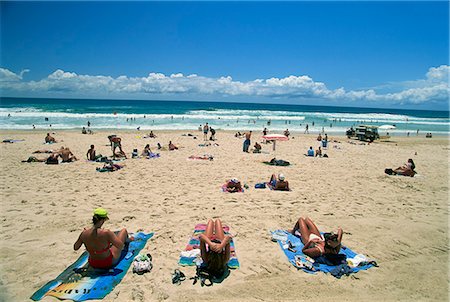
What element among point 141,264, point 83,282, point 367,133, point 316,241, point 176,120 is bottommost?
point 83,282

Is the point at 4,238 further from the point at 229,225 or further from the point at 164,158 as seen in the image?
the point at 164,158

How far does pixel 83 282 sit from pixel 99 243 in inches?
22.0

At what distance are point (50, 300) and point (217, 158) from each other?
1049 centimetres

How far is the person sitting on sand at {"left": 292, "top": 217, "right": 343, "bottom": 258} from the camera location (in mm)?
4582

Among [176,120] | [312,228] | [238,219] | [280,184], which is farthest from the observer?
[176,120]

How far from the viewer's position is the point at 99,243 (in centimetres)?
411

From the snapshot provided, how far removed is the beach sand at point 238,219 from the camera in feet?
13.2

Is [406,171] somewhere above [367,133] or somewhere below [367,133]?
below

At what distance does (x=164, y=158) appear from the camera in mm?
13469

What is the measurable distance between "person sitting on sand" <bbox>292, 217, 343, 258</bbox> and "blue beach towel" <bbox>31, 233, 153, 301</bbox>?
3.10m

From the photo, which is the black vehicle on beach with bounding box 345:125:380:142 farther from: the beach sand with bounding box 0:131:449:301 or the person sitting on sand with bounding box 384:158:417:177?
the person sitting on sand with bounding box 384:158:417:177

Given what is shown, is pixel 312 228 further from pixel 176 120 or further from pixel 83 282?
pixel 176 120

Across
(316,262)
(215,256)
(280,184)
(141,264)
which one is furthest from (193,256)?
(280,184)

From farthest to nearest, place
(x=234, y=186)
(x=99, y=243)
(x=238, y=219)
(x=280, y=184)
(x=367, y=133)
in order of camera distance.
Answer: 1. (x=367, y=133)
2. (x=280, y=184)
3. (x=234, y=186)
4. (x=238, y=219)
5. (x=99, y=243)
